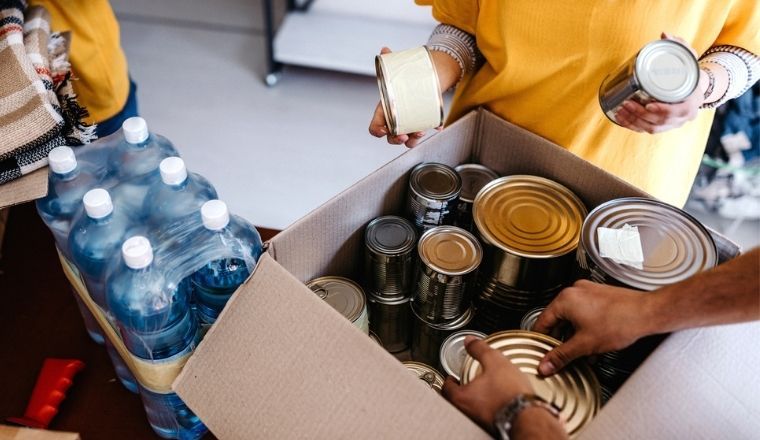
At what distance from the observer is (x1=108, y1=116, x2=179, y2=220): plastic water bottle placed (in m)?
0.97

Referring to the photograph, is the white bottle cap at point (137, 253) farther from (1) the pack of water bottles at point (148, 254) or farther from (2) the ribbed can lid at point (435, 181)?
(2) the ribbed can lid at point (435, 181)

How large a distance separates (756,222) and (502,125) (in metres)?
2.08

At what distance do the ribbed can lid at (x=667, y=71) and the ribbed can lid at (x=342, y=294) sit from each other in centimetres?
58

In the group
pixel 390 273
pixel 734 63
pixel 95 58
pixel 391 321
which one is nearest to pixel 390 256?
pixel 390 273

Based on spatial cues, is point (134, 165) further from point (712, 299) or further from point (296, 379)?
point (712, 299)

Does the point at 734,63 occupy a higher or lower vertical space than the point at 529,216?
higher

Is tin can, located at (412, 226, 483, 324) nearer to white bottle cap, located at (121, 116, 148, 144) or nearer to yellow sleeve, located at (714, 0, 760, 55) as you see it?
white bottle cap, located at (121, 116, 148, 144)

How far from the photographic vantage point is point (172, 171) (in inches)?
35.7

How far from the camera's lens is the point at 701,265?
3.07ft

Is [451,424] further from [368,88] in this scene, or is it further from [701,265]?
[368,88]

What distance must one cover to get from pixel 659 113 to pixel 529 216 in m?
0.27

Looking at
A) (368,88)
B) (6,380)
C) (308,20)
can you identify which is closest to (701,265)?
(6,380)

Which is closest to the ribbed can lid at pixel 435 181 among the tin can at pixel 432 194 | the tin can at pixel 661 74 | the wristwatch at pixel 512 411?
the tin can at pixel 432 194

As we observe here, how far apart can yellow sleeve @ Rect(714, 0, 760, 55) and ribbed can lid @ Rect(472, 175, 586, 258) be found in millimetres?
397
